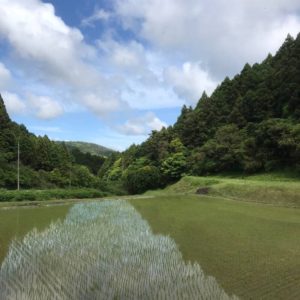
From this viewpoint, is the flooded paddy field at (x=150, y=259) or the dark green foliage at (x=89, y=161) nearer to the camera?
the flooded paddy field at (x=150, y=259)

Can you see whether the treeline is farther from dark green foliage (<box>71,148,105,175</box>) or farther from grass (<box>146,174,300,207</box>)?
dark green foliage (<box>71,148,105,175</box>)

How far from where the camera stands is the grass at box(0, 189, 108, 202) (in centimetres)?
2997

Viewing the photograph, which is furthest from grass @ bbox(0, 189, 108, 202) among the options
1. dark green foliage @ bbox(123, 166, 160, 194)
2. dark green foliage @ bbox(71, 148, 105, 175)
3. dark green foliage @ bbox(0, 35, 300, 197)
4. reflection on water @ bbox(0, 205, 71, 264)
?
dark green foliage @ bbox(71, 148, 105, 175)

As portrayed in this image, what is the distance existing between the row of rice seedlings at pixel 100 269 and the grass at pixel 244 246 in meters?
0.52

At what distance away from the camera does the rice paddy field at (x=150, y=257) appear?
7.00 meters

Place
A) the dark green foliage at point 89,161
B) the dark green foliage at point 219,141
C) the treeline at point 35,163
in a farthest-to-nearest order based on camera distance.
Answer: the dark green foliage at point 89,161 → the treeline at point 35,163 → the dark green foliage at point 219,141

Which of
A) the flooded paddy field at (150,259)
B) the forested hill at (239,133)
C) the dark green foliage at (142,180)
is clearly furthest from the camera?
the dark green foliage at (142,180)

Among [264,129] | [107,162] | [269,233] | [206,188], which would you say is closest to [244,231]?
[269,233]

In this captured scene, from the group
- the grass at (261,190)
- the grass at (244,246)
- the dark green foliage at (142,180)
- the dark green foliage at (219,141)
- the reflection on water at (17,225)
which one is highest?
the dark green foliage at (219,141)

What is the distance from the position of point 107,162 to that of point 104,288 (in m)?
86.4

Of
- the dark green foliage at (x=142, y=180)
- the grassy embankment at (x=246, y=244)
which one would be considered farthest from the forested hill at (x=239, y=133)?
the grassy embankment at (x=246, y=244)

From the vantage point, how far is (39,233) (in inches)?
544

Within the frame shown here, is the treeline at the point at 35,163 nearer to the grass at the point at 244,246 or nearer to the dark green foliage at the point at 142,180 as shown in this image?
the dark green foliage at the point at 142,180

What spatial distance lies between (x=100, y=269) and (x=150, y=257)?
1675 millimetres
